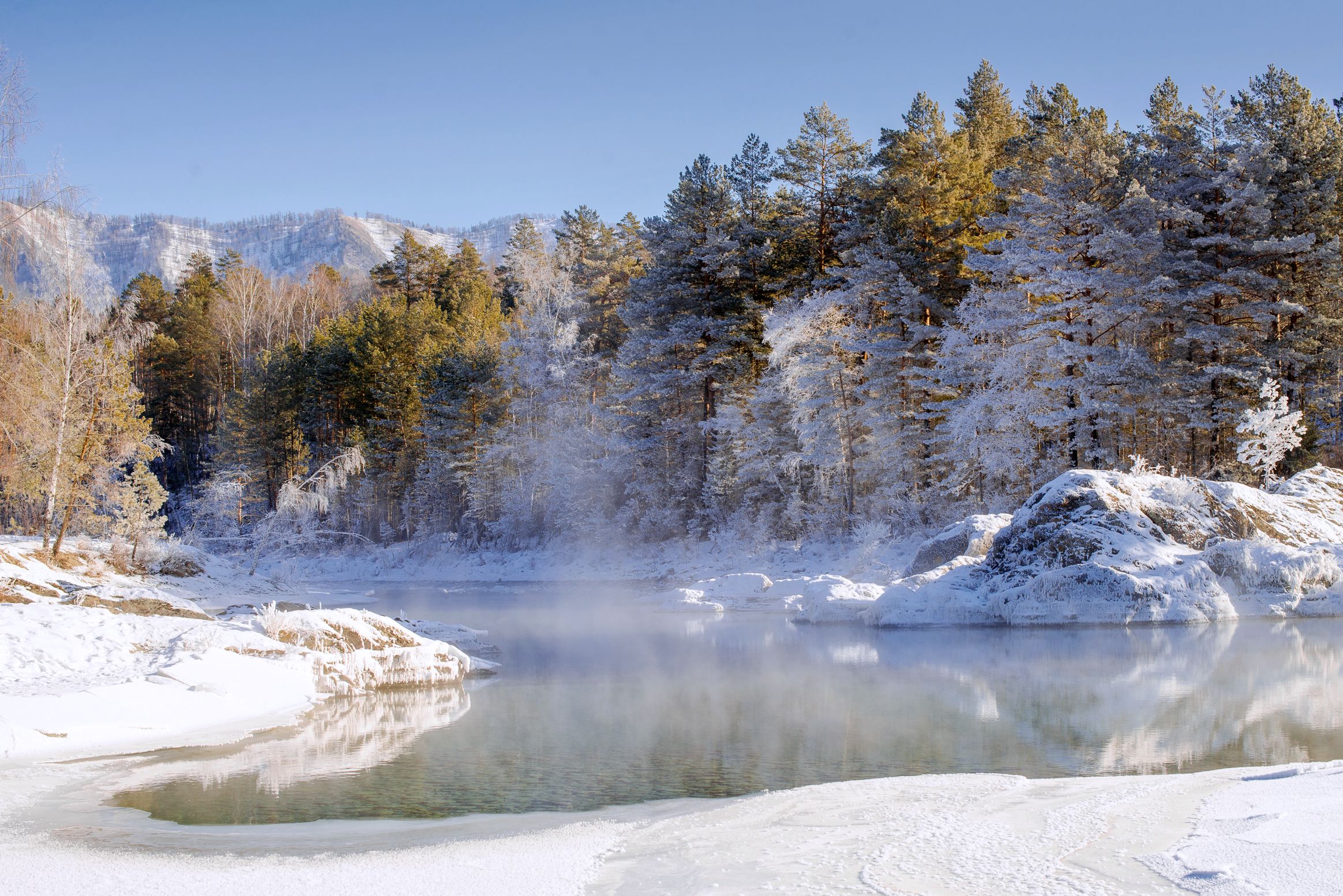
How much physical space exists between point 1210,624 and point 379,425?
4156cm

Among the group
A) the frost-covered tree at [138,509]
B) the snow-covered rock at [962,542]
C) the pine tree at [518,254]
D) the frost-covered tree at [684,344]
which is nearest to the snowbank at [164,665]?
the frost-covered tree at [138,509]

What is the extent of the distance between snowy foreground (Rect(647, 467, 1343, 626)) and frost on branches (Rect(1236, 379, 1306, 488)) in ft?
6.46

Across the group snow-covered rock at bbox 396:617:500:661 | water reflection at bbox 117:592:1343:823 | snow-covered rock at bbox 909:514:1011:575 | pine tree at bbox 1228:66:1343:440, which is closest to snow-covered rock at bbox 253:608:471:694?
water reflection at bbox 117:592:1343:823

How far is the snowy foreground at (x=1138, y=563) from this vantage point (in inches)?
758

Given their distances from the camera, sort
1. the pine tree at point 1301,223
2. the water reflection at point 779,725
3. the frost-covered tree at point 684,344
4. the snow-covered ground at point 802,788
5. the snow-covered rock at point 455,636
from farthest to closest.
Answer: the frost-covered tree at point 684,344 < the pine tree at point 1301,223 < the snow-covered rock at point 455,636 < the water reflection at point 779,725 < the snow-covered ground at point 802,788

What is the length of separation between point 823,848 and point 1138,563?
16.3 metres

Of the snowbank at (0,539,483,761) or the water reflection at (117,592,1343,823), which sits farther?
the snowbank at (0,539,483,761)

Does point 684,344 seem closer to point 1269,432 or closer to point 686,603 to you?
point 686,603

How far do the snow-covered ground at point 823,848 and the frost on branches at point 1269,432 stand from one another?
2027 centimetres

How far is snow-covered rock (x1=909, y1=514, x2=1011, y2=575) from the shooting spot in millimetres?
22719

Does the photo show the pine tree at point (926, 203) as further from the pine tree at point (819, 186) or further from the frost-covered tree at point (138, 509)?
the frost-covered tree at point (138, 509)

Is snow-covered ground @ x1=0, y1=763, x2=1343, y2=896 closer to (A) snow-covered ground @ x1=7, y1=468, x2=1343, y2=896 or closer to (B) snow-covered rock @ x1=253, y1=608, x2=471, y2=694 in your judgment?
(A) snow-covered ground @ x1=7, y1=468, x2=1343, y2=896

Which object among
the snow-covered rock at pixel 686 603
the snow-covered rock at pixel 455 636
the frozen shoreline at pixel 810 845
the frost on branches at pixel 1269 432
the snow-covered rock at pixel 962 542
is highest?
the frost on branches at pixel 1269 432

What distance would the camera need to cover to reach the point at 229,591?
24.5m
